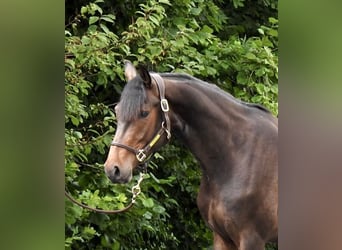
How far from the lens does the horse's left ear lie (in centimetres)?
208

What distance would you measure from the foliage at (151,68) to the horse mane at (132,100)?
0.76 metres

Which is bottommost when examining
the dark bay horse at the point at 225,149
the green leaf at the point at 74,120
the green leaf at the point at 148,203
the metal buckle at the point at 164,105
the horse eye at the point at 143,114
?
the green leaf at the point at 148,203

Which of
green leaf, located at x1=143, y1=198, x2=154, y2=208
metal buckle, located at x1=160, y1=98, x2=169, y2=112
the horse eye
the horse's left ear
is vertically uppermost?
the horse's left ear

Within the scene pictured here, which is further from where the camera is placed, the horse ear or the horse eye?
the horse ear

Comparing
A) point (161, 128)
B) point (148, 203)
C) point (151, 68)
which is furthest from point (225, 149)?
point (151, 68)

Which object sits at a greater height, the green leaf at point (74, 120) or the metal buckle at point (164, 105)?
the metal buckle at point (164, 105)

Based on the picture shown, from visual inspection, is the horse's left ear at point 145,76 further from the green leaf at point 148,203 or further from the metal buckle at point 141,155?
the green leaf at point 148,203

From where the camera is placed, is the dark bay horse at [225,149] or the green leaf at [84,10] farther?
the green leaf at [84,10]

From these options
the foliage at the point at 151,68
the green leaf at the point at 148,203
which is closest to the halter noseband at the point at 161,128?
the foliage at the point at 151,68

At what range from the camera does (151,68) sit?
3.21 metres

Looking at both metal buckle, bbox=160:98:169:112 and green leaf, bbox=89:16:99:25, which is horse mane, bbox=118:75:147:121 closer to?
metal buckle, bbox=160:98:169:112

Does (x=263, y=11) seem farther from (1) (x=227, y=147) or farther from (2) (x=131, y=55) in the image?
(1) (x=227, y=147)

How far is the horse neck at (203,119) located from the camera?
2.18 metres

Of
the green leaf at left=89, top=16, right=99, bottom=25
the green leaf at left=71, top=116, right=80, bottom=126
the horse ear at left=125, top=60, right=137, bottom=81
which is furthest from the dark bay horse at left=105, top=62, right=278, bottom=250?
the green leaf at left=89, top=16, right=99, bottom=25
